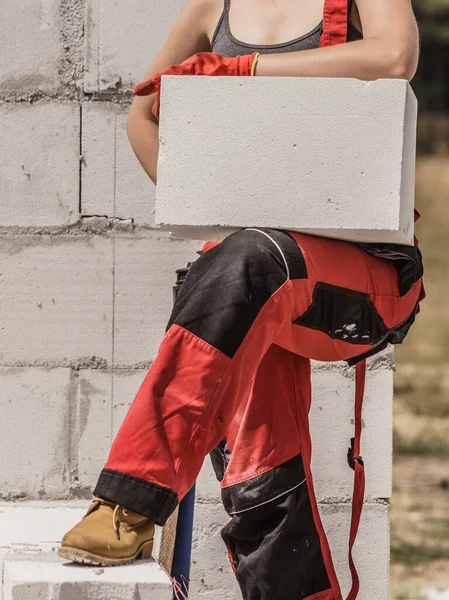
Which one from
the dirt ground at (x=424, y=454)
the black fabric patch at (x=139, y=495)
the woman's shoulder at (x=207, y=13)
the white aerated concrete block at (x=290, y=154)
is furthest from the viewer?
the dirt ground at (x=424, y=454)

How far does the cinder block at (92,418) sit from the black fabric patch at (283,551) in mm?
682

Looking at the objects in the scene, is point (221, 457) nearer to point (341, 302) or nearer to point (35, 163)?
point (341, 302)

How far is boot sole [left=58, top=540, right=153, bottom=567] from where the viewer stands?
222cm

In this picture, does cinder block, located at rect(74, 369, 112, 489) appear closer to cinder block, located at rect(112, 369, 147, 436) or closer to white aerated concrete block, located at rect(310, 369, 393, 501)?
cinder block, located at rect(112, 369, 147, 436)

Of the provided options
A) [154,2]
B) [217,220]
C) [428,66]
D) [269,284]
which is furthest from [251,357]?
[428,66]

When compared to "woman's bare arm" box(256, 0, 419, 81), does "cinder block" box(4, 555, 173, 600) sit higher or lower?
lower

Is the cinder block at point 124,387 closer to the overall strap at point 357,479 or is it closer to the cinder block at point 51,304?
the cinder block at point 51,304

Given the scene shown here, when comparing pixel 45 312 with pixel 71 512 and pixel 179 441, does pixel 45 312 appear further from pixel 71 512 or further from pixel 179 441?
pixel 179 441

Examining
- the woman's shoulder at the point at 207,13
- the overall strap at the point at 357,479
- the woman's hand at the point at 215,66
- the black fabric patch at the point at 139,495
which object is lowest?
the overall strap at the point at 357,479

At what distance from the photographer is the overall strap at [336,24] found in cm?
259

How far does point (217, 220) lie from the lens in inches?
95.1

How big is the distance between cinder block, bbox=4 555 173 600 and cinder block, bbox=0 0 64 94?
59.3 inches

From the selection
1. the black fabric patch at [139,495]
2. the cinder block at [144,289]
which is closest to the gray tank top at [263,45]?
the cinder block at [144,289]

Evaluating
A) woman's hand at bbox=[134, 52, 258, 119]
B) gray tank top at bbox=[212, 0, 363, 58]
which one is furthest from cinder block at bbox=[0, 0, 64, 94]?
woman's hand at bbox=[134, 52, 258, 119]
